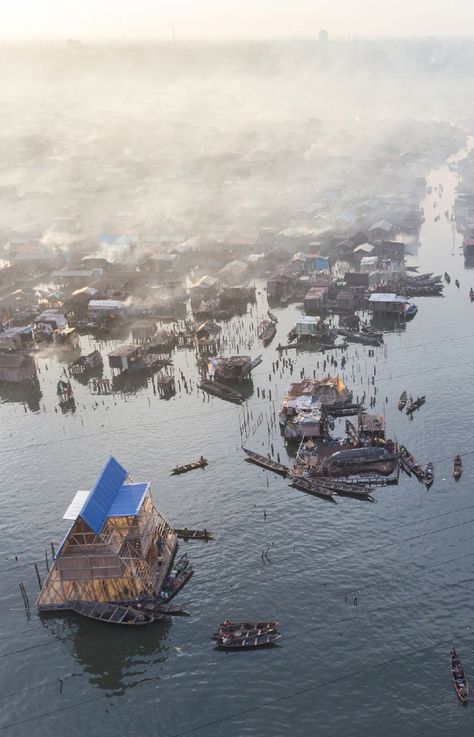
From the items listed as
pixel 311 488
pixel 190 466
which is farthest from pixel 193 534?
pixel 311 488

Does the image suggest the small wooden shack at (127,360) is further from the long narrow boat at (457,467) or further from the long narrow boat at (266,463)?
the long narrow boat at (457,467)

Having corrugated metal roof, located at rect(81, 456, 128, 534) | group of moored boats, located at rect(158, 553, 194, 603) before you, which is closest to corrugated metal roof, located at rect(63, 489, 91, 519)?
corrugated metal roof, located at rect(81, 456, 128, 534)

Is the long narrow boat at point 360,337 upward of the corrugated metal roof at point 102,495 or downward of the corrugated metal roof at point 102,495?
downward

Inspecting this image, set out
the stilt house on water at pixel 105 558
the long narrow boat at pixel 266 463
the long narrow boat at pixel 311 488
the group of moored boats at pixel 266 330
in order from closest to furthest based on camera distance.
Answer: the stilt house on water at pixel 105 558 < the long narrow boat at pixel 311 488 < the long narrow boat at pixel 266 463 < the group of moored boats at pixel 266 330

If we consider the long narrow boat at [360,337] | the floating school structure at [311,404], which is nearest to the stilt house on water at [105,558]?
the floating school structure at [311,404]

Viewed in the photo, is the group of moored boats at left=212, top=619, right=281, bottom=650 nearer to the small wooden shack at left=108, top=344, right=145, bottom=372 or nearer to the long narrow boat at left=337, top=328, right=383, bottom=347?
the small wooden shack at left=108, top=344, right=145, bottom=372

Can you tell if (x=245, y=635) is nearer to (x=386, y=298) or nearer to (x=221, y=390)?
(x=221, y=390)
